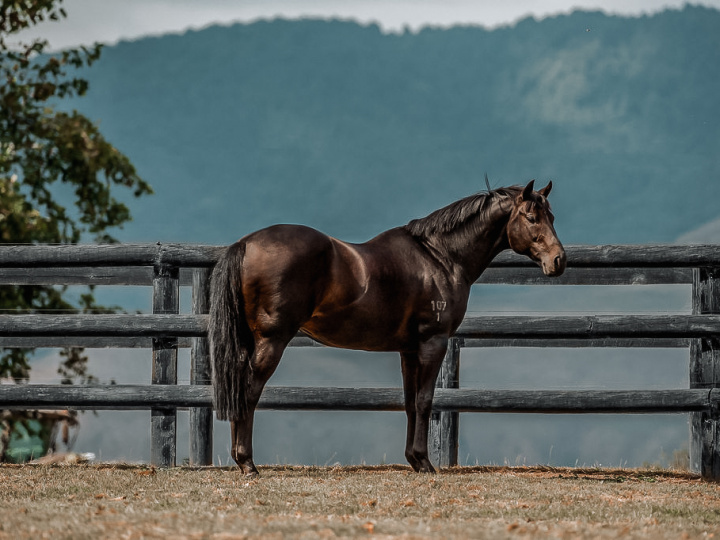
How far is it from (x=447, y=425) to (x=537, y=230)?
2032mm

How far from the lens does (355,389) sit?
6.96 metres

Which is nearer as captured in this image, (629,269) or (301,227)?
(301,227)

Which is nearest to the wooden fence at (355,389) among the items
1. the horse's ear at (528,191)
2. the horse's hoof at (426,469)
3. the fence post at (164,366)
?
the fence post at (164,366)

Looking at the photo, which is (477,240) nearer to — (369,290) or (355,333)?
(369,290)

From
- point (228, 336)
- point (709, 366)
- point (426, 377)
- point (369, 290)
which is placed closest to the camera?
point (228, 336)

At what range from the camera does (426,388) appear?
6.27 meters

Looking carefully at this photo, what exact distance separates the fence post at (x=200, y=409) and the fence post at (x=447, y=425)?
1.88 meters

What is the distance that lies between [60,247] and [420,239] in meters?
2.96

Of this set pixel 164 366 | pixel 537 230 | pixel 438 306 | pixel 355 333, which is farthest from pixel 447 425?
pixel 164 366

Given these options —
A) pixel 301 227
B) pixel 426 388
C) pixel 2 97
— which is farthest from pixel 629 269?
pixel 2 97

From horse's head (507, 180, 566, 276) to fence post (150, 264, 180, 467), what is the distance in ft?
8.87

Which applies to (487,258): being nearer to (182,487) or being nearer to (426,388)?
(426,388)

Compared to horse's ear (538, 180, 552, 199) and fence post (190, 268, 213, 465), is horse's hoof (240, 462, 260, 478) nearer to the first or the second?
fence post (190, 268, 213, 465)

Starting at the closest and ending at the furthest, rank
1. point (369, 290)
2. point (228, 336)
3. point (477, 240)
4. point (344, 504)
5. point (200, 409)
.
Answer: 1. point (344, 504)
2. point (228, 336)
3. point (369, 290)
4. point (477, 240)
5. point (200, 409)
